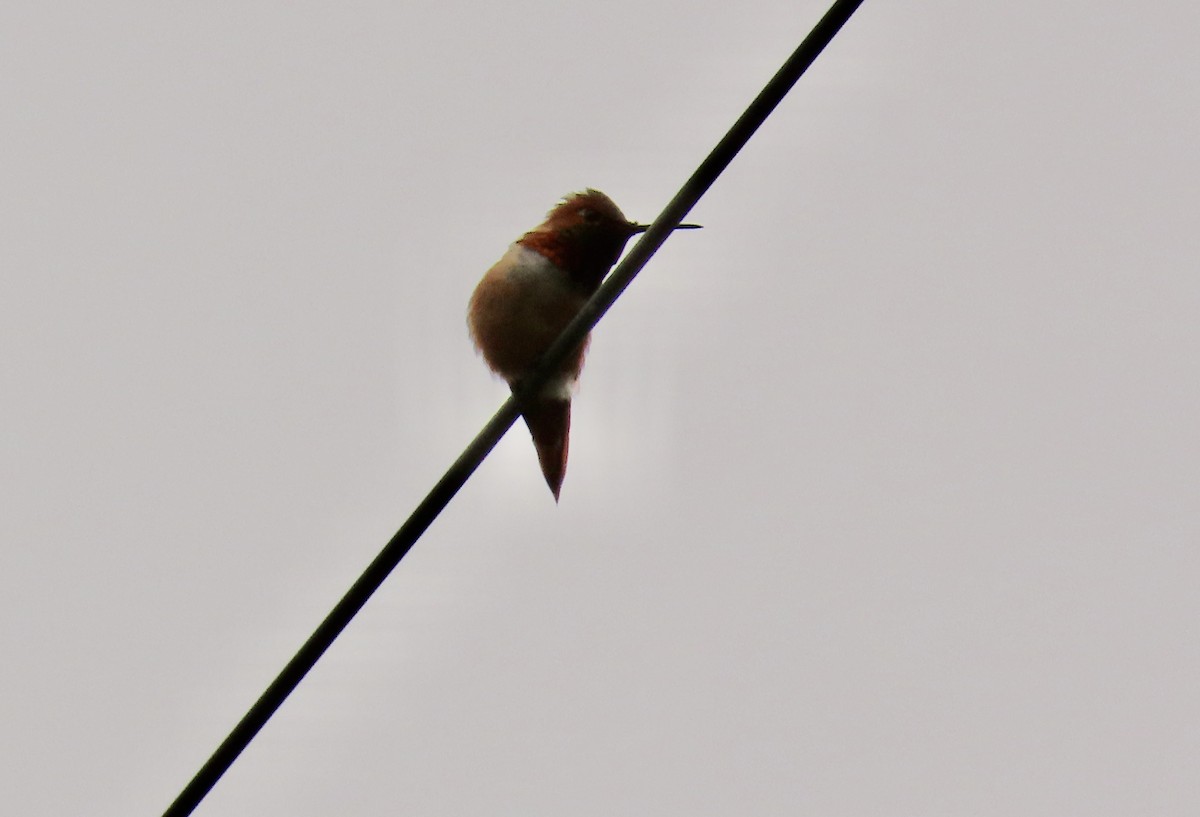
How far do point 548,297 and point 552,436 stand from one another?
2.31 ft

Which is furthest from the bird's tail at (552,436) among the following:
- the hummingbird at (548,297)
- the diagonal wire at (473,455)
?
the diagonal wire at (473,455)

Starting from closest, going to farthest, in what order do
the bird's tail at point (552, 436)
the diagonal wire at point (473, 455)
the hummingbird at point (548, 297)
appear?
the diagonal wire at point (473, 455) → the hummingbird at point (548, 297) → the bird's tail at point (552, 436)

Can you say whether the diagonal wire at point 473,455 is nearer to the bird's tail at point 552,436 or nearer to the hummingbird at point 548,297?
the hummingbird at point 548,297

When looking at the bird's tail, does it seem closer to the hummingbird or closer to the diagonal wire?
the hummingbird

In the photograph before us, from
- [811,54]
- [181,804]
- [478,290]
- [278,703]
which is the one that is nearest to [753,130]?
[811,54]

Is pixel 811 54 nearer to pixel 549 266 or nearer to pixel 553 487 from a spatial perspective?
A: pixel 549 266

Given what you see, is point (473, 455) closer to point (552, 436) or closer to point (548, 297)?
point (548, 297)

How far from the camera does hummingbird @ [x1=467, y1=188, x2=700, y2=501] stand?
541 cm

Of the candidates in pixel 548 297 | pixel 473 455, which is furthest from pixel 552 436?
pixel 473 455

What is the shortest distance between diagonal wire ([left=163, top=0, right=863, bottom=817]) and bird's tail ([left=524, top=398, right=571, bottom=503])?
7.00 feet

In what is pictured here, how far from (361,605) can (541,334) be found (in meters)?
2.45

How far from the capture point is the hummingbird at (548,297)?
17.7 ft

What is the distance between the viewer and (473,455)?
11.3 ft

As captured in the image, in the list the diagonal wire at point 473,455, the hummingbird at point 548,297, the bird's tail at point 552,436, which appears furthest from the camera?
the bird's tail at point 552,436
